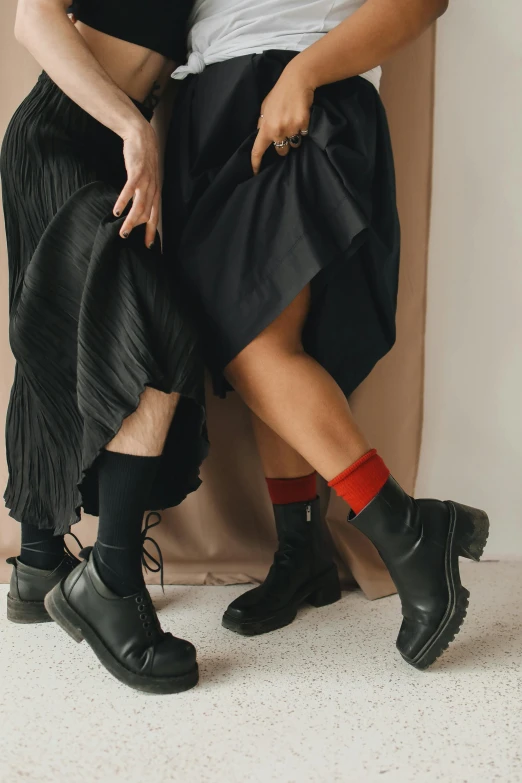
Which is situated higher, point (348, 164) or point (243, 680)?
point (348, 164)

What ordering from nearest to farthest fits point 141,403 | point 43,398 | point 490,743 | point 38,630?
point 490,743
point 141,403
point 43,398
point 38,630

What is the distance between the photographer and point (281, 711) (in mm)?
947

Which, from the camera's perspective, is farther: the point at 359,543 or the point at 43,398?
the point at 359,543

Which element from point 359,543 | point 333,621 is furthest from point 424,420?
point 333,621

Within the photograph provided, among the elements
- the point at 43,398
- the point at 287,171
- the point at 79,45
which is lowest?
the point at 43,398

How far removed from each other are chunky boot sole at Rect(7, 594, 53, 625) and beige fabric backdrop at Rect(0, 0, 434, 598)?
22 cm

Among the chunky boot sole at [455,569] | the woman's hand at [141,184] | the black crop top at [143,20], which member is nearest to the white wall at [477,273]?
the chunky boot sole at [455,569]

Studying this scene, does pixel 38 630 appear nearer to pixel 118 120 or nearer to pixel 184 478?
pixel 184 478

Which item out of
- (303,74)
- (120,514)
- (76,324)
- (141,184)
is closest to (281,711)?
(120,514)

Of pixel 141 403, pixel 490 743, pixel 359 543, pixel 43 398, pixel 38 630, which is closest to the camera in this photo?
pixel 490 743

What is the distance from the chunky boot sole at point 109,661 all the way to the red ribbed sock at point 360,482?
1.11 ft

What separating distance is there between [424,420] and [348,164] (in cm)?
67

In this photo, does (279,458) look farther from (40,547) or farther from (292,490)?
(40,547)

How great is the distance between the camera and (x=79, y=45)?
103 cm
